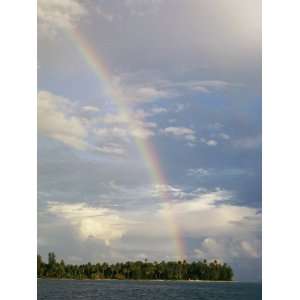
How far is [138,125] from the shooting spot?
1859cm

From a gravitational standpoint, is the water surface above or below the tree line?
below

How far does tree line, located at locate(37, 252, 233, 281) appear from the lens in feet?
68.7

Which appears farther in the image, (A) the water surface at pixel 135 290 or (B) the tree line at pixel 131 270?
(A) the water surface at pixel 135 290

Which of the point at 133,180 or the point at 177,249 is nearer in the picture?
the point at 133,180

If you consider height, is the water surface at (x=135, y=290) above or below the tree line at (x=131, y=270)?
below

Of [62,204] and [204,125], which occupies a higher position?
[204,125]

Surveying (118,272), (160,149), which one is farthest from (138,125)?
(118,272)

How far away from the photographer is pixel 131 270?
72.4 ft

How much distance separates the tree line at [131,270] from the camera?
20953 mm

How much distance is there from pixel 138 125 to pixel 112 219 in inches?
126

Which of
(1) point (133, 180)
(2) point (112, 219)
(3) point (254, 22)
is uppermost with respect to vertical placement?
(3) point (254, 22)
